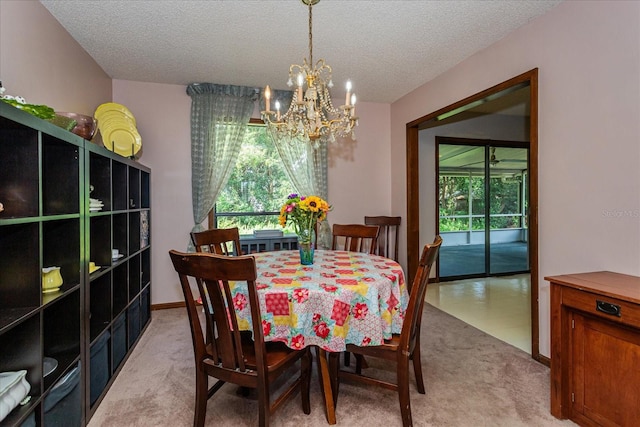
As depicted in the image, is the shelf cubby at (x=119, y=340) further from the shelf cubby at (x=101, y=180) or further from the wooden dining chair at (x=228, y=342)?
the wooden dining chair at (x=228, y=342)

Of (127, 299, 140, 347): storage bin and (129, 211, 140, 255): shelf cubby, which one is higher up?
(129, 211, 140, 255): shelf cubby

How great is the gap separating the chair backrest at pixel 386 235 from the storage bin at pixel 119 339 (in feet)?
9.32

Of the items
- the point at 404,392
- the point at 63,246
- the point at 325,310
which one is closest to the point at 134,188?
the point at 63,246

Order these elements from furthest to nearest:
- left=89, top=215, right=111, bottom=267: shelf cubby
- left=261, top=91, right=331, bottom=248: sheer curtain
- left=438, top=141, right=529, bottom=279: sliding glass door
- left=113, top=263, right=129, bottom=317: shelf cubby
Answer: left=438, top=141, right=529, bottom=279: sliding glass door < left=261, top=91, right=331, bottom=248: sheer curtain < left=113, top=263, right=129, bottom=317: shelf cubby < left=89, top=215, right=111, bottom=267: shelf cubby

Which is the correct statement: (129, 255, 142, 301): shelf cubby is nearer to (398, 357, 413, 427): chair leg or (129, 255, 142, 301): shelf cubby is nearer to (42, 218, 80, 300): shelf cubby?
(42, 218, 80, 300): shelf cubby

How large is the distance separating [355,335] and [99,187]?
77.6 inches

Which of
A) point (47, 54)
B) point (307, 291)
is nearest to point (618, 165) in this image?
point (307, 291)

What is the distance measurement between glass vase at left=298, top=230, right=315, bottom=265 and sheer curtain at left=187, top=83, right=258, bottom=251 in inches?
78.2

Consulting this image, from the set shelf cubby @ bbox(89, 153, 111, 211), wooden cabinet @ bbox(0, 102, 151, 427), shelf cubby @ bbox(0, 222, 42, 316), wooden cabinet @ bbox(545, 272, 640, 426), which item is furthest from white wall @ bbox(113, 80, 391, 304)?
wooden cabinet @ bbox(545, 272, 640, 426)

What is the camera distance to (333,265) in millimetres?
2162

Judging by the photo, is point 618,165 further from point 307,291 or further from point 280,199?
point 280,199

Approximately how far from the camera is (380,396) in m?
1.97

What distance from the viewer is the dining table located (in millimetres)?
1611

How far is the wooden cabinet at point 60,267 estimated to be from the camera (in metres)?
1.31
